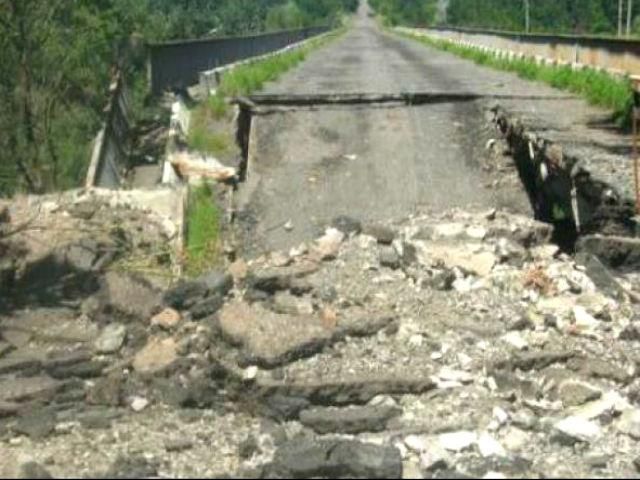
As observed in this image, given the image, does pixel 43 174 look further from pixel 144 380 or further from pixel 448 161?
pixel 144 380

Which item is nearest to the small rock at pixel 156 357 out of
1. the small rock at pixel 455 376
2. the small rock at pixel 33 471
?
the small rock at pixel 33 471

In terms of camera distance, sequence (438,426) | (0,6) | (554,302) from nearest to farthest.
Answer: (438,426), (554,302), (0,6)

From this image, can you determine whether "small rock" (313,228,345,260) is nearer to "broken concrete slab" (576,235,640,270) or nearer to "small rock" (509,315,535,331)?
"small rock" (509,315,535,331)

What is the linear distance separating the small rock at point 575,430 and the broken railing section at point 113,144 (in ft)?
25.8

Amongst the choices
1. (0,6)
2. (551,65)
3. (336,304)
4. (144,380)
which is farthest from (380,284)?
(551,65)

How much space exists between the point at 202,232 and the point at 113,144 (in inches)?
261

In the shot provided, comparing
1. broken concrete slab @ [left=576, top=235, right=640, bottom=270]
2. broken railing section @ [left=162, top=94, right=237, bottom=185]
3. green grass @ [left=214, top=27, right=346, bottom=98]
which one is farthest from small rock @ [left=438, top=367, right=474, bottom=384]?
green grass @ [left=214, top=27, right=346, bottom=98]

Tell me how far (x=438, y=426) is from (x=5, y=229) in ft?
19.2

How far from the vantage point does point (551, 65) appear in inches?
896

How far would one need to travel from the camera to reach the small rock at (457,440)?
6.31 metres

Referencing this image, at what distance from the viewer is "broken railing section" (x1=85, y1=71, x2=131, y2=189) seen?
14.7 metres

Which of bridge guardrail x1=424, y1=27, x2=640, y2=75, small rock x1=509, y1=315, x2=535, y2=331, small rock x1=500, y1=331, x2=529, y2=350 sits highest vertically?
bridge guardrail x1=424, y1=27, x2=640, y2=75

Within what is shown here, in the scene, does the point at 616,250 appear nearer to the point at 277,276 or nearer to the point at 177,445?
the point at 277,276

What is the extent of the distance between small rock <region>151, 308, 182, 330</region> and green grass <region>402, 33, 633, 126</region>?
27.6ft
